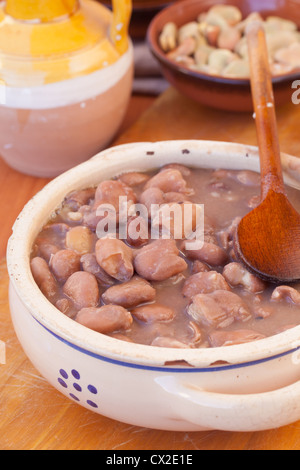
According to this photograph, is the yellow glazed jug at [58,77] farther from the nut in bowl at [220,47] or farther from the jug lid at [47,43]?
the nut in bowl at [220,47]

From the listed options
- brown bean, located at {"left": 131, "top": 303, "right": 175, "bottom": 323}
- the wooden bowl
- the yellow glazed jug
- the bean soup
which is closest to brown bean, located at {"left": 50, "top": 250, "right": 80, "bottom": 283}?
the bean soup

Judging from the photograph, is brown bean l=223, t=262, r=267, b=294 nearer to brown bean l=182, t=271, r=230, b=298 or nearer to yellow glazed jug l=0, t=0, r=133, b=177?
brown bean l=182, t=271, r=230, b=298

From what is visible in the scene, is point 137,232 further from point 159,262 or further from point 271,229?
point 271,229

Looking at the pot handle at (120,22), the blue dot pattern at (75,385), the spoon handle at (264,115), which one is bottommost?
the blue dot pattern at (75,385)

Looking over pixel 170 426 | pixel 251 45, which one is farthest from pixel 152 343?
pixel 251 45

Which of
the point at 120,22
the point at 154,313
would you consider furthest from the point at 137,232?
the point at 120,22

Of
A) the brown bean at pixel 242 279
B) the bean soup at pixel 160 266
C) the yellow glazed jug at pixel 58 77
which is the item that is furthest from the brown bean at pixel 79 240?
the yellow glazed jug at pixel 58 77
